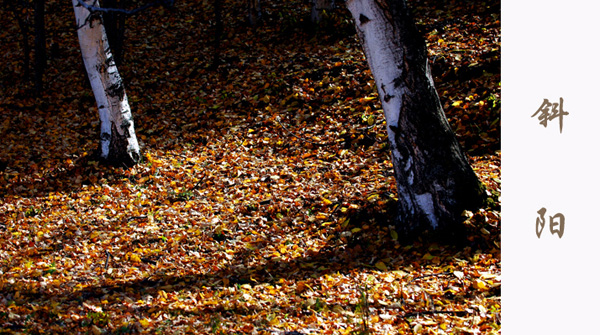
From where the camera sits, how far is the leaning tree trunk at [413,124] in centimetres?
427

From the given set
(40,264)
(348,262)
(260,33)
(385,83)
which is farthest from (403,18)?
(260,33)

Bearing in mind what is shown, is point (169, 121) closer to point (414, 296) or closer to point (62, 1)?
point (414, 296)

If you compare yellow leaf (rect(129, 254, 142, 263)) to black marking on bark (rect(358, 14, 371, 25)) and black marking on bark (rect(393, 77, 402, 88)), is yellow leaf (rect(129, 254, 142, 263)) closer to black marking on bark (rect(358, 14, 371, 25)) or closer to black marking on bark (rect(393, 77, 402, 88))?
black marking on bark (rect(393, 77, 402, 88))

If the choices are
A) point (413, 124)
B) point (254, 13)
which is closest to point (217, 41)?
point (254, 13)

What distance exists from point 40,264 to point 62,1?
11.5 m

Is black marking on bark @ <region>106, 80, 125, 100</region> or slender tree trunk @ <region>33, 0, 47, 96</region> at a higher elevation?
slender tree trunk @ <region>33, 0, 47, 96</region>

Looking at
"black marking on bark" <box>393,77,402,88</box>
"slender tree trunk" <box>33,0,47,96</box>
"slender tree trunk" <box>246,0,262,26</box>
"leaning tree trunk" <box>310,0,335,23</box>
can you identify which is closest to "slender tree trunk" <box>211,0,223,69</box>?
"slender tree trunk" <box>246,0,262,26</box>
